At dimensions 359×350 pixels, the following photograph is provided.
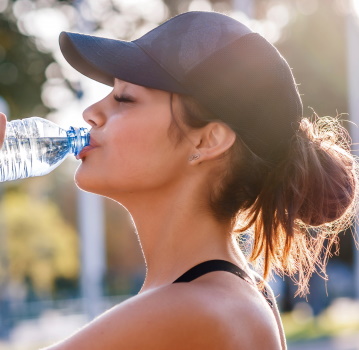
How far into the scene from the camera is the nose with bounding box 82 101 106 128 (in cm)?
275

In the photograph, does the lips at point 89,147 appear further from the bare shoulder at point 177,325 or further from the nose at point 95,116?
the bare shoulder at point 177,325

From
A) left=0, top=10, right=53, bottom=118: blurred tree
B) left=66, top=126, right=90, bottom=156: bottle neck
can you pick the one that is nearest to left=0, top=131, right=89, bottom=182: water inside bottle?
left=66, top=126, right=90, bottom=156: bottle neck

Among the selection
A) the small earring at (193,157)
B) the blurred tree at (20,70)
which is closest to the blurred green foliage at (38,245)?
the blurred tree at (20,70)

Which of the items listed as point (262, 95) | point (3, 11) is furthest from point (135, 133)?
point (3, 11)

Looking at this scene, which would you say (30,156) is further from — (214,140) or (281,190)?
(281,190)

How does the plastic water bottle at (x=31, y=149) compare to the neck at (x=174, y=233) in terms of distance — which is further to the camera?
the plastic water bottle at (x=31, y=149)

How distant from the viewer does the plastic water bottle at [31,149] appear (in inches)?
132

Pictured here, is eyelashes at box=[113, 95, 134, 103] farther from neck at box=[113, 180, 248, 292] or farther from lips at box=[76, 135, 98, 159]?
neck at box=[113, 180, 248, 292]

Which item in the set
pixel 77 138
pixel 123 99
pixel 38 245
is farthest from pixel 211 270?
pixel 38 245

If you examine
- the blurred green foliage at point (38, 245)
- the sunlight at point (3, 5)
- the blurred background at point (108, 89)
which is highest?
the sunlight at point (3, 5)

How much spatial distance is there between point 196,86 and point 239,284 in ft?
2.05

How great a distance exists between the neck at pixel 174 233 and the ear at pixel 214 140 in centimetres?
12

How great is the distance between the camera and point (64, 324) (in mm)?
23953

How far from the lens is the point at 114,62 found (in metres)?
2.75
